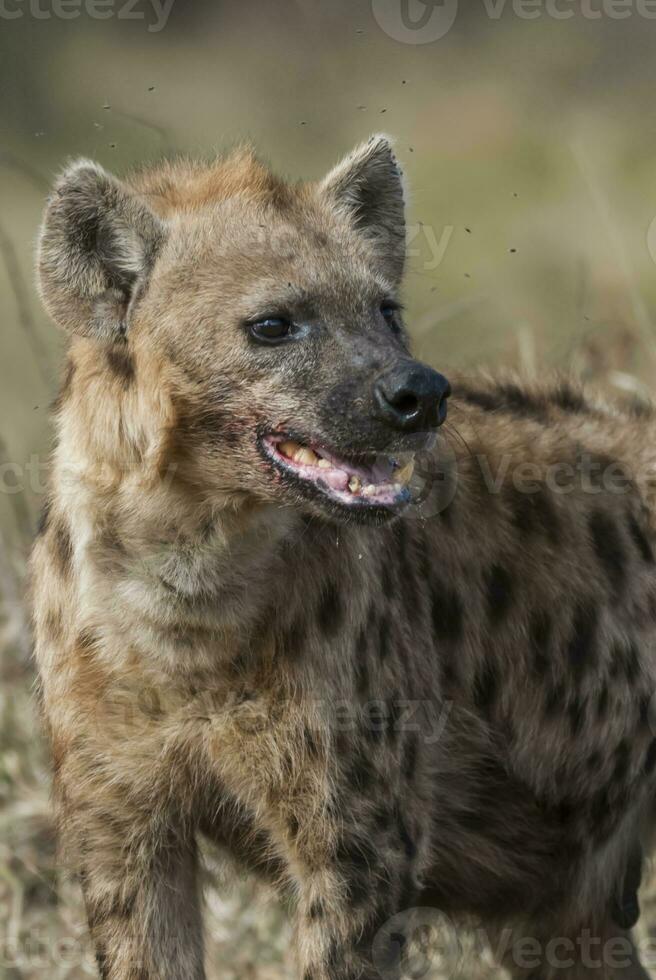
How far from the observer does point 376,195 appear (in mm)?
4457

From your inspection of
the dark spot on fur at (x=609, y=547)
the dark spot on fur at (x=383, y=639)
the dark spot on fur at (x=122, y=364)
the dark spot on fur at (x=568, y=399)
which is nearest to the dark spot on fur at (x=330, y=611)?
the dark spot on fur at (x=383, y=639)

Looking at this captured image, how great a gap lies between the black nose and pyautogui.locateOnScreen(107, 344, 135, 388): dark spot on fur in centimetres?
59

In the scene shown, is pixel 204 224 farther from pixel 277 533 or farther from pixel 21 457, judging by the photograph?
pixel 21 457

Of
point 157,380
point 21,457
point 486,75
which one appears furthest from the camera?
point 486,75

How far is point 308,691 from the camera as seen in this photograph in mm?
4117

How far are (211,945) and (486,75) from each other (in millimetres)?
8895

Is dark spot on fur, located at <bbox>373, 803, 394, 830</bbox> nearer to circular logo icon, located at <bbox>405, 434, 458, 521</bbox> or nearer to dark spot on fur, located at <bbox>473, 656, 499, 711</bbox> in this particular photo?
dark spot on fur, located at <bbox>473, 656, 499, 711</bbox>

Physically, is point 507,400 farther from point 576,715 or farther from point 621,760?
point 621,760

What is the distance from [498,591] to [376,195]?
3.44 ft

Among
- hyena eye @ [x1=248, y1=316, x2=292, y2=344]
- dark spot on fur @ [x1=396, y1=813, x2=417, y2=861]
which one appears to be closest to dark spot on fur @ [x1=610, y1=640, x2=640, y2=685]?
dark spot on fur @ [x1=396, y1=813, x2=417, y2=861]

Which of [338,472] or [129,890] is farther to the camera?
[129,890]

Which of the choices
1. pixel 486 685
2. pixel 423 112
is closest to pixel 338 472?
pixel 486 685

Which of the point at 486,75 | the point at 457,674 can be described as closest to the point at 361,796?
the point at 457,674

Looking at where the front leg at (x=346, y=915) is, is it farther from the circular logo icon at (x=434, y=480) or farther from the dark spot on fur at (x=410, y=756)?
the circular logo icon at (x=434, y=480)
